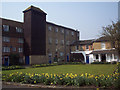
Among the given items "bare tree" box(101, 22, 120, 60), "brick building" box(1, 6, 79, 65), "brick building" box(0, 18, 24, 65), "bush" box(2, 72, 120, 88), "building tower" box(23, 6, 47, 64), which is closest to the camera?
"bush" box(2, 72, 120, 88)

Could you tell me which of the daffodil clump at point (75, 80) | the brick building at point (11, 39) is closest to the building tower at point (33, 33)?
the brick building at point (11, 39)

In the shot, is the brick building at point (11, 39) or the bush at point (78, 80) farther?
the brick building at point (11, 39)

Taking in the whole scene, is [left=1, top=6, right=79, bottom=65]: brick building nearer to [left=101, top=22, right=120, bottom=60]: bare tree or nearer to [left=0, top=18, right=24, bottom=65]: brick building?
[left=0, top=18, right=24, bottom=65]: brick building

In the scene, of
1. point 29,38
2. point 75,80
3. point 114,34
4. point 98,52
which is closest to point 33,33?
point 29,38

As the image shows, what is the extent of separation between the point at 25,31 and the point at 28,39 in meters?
2.51

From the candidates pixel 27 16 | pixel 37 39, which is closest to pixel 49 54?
pixel 37 39

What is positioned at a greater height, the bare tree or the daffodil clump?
the bare tree

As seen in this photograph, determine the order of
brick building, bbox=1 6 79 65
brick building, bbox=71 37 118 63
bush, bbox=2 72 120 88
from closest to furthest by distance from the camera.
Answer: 1. bush, bbox=2 72 120 88
2. brick building, bbox=1 6 79 65
3. brick building, bbox=71 37 118 63

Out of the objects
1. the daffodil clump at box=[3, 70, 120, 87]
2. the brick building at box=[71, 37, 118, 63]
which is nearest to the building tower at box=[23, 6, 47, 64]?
the brick building at box=[71, 37, 118, 63]

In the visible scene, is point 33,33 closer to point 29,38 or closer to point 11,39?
point 29,38

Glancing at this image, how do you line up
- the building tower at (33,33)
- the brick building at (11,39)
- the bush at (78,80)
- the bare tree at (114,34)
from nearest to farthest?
the bush at (78,80)
the bare tree at (114,34)
the brick building at (11,39)
the building tower at (33,33)

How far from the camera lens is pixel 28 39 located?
30.5 m

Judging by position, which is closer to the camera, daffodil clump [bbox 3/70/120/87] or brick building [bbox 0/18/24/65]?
daffodil clump [bbox 3/70/120/87]

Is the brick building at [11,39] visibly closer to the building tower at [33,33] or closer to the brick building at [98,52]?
the building tower at [33,33]
